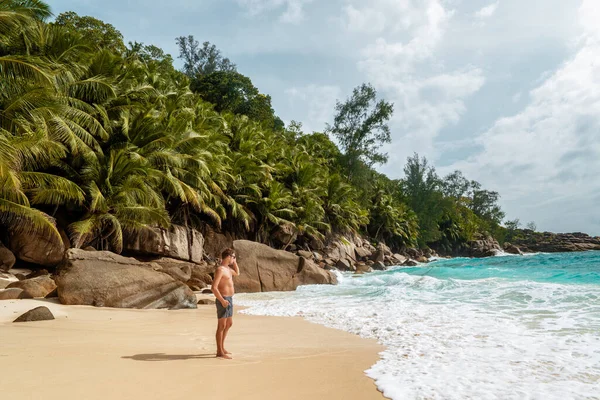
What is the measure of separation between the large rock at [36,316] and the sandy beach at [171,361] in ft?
0.77

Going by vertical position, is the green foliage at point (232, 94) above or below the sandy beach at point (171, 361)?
above

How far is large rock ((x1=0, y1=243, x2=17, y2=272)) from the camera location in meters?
13.3

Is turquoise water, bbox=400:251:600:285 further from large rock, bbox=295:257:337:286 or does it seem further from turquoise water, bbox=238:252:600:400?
large rock, bbox=295:257:337:286

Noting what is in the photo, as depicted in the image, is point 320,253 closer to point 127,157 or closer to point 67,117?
point 127,157

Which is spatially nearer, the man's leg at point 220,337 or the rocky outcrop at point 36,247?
the man's leg at point 220,337

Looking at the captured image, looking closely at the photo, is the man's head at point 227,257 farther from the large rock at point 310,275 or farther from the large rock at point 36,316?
the large rock at point 310,275

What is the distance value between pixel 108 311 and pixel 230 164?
17307 mm

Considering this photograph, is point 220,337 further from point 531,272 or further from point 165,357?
point 531,272

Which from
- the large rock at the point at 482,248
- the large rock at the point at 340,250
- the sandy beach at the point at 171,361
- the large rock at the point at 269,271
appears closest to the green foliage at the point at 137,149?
the large rock at the point at 340,250

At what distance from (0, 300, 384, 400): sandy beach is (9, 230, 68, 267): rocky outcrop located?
7.41m

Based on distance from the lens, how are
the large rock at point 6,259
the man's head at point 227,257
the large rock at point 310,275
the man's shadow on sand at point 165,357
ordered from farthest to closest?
the large rock at point 310,275 < the large rock at point 6,259 < the man's head at point 227,257 < the man's shadow on sand at point 165,357

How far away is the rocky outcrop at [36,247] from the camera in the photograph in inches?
553

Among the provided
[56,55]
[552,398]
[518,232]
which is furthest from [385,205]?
[518,232]

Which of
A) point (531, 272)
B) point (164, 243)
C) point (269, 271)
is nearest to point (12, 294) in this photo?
point (269, 271)
